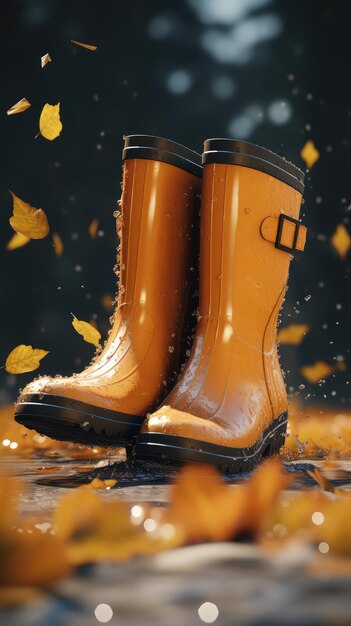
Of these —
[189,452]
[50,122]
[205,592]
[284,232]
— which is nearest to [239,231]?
[284,232]

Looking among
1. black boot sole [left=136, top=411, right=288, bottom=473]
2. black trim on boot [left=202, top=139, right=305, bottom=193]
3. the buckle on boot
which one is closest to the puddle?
black boot sole [left=136, top=411, right=288, bottom=473]

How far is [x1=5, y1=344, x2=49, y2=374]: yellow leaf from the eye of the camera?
151cm

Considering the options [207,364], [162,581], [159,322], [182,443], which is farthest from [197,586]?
[159,322]

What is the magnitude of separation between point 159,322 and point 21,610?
962 millimetres

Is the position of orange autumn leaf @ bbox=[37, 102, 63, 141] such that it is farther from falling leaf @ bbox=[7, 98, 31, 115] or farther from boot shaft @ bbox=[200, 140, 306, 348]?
boot shaft @ bbox=[200, 140, 306, 348]

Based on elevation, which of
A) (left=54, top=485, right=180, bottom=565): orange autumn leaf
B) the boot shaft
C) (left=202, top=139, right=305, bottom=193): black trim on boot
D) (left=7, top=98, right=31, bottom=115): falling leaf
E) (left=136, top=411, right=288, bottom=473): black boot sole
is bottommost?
(left=54, top=485, right=180, bottom=565): orange autumn leaf

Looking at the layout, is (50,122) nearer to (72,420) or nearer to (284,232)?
(284,232)

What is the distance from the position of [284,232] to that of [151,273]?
0.25 metres

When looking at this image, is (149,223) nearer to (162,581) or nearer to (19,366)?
(19,366)

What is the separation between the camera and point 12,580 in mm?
598

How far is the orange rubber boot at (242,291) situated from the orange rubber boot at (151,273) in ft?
0.29

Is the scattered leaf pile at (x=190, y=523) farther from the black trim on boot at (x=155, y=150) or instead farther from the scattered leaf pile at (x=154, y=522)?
the black trim on boot at (x=155, y=150)

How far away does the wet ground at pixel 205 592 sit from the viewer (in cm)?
53

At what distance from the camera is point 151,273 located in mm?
1486
